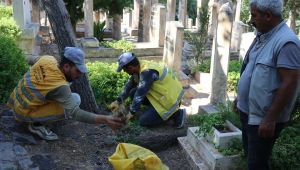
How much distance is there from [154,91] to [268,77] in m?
2.42

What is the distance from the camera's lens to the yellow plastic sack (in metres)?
3.46

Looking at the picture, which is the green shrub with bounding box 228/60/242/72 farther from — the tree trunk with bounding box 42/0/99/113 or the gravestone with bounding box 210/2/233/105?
the tree trunk with bounding box 42/0/99/113

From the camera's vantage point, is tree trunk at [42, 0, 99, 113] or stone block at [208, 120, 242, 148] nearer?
stone block at [208, 120, 242, 148]

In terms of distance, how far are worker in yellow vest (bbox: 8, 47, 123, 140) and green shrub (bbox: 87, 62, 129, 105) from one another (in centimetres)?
236

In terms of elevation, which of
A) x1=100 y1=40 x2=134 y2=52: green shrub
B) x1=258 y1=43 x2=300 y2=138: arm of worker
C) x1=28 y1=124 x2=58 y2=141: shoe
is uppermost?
x1=258 y1=43 x2=300 y2=138: arm of worker

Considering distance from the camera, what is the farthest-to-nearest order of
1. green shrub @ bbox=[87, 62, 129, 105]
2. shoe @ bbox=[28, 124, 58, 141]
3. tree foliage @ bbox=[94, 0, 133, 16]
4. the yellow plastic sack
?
1. tree foliage @ bbox=[94, 0, 133, 16]
2. green shrub @ bbox=[87, 62, 129, 105]
3. shoe @ bbox=[28, 124, 58, 141]
4. the yellow plastic sack

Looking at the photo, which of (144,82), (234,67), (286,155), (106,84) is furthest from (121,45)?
(286,155)

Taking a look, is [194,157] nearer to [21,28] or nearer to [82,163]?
[82,163]

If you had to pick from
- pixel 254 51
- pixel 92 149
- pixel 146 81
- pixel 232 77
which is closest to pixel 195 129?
pixel 146 81

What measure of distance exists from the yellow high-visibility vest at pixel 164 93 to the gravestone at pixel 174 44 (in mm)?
5005

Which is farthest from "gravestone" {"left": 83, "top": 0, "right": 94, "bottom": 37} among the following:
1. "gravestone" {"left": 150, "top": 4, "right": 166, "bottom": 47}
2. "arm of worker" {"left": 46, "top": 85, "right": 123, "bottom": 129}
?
"arm of worker" {"left": 46, "top": 85, "right": 123, "bottom": 129}

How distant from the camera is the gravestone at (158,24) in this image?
43.5ft

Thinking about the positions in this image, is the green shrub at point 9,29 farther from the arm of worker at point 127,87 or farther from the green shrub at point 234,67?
the green shrub at point 234,67

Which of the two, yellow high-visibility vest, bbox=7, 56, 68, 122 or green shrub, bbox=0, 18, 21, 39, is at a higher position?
green shrub, bbox=0, 18, 21, 39
